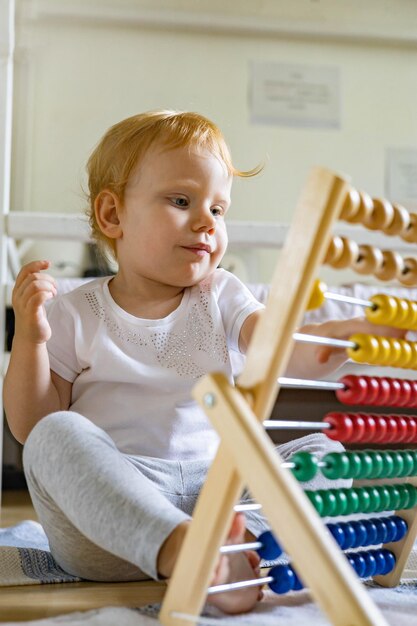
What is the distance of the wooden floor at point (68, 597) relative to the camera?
80 cm

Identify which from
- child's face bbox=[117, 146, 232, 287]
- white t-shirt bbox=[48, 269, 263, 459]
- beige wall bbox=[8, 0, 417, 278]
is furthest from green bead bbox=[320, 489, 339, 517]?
beige wall bbox=[8, 0, 417, 278]

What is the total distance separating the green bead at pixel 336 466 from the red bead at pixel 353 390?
50mm

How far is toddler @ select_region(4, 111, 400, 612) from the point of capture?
97 centimetres

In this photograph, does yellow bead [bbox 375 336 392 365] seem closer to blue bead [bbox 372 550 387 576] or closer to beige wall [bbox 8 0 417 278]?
blue bead [bbox 372 550 387 576]

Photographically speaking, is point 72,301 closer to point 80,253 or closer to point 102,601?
point 102,601

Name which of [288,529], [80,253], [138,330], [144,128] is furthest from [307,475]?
[80,253]

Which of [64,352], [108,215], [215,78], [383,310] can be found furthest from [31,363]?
[215,78]

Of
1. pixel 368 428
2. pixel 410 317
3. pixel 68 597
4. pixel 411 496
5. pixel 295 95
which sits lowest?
pixel 68 597

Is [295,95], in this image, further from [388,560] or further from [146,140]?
[388,560]

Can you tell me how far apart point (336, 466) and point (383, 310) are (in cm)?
14

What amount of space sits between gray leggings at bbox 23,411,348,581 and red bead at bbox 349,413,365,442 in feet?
0.55

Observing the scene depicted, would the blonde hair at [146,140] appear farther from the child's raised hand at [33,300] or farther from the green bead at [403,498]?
the green bead at [403,498]

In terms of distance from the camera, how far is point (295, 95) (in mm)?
3344

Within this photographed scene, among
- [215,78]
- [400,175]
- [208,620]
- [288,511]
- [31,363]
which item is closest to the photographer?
[288,511]
